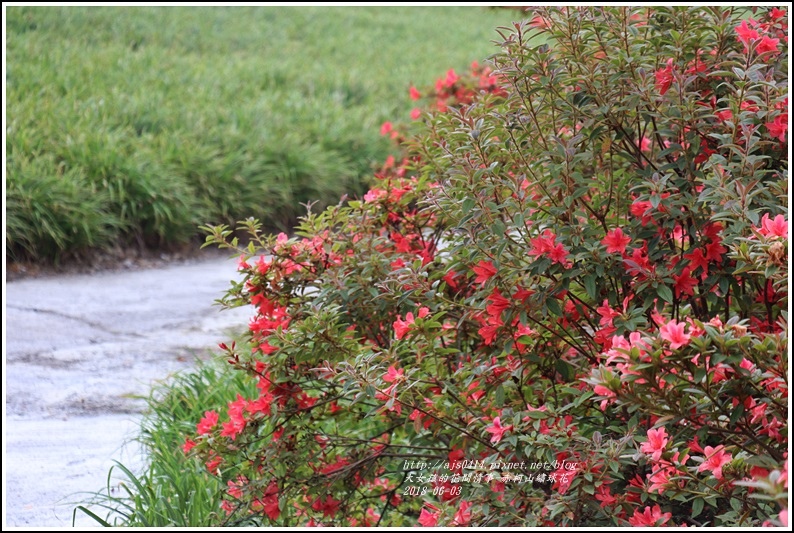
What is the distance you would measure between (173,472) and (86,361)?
1421 millimetres

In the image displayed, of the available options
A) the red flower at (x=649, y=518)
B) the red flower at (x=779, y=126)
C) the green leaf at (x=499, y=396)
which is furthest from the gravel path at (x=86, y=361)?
the red flower at (x=779, y=126)

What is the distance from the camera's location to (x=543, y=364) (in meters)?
1.79

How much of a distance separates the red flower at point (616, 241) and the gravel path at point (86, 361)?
5.13 feet

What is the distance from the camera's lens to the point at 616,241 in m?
1.62

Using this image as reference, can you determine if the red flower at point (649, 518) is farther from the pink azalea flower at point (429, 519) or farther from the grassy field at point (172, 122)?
the grassy field at point (172, 122)

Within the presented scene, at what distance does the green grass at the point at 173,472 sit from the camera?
2152 millimetres

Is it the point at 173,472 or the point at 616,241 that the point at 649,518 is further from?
the point at 173,472

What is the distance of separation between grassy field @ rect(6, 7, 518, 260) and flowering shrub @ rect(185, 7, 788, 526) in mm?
2912

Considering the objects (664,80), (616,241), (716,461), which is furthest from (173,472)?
(664,80)

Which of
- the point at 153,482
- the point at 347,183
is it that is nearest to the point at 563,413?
the point at 153,482

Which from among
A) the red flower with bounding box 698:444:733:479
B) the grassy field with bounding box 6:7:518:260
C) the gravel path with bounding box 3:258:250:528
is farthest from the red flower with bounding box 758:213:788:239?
the grassy field with bounding box 6:7:518:260

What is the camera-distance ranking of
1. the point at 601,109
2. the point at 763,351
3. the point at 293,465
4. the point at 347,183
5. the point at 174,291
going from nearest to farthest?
the point at 763,351
the point at 601,109
the point at 293,465
the point at 174,291
the point at 347,183

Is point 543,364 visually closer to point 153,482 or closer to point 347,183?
point 153,482

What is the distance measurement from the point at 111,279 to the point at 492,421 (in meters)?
3.78
